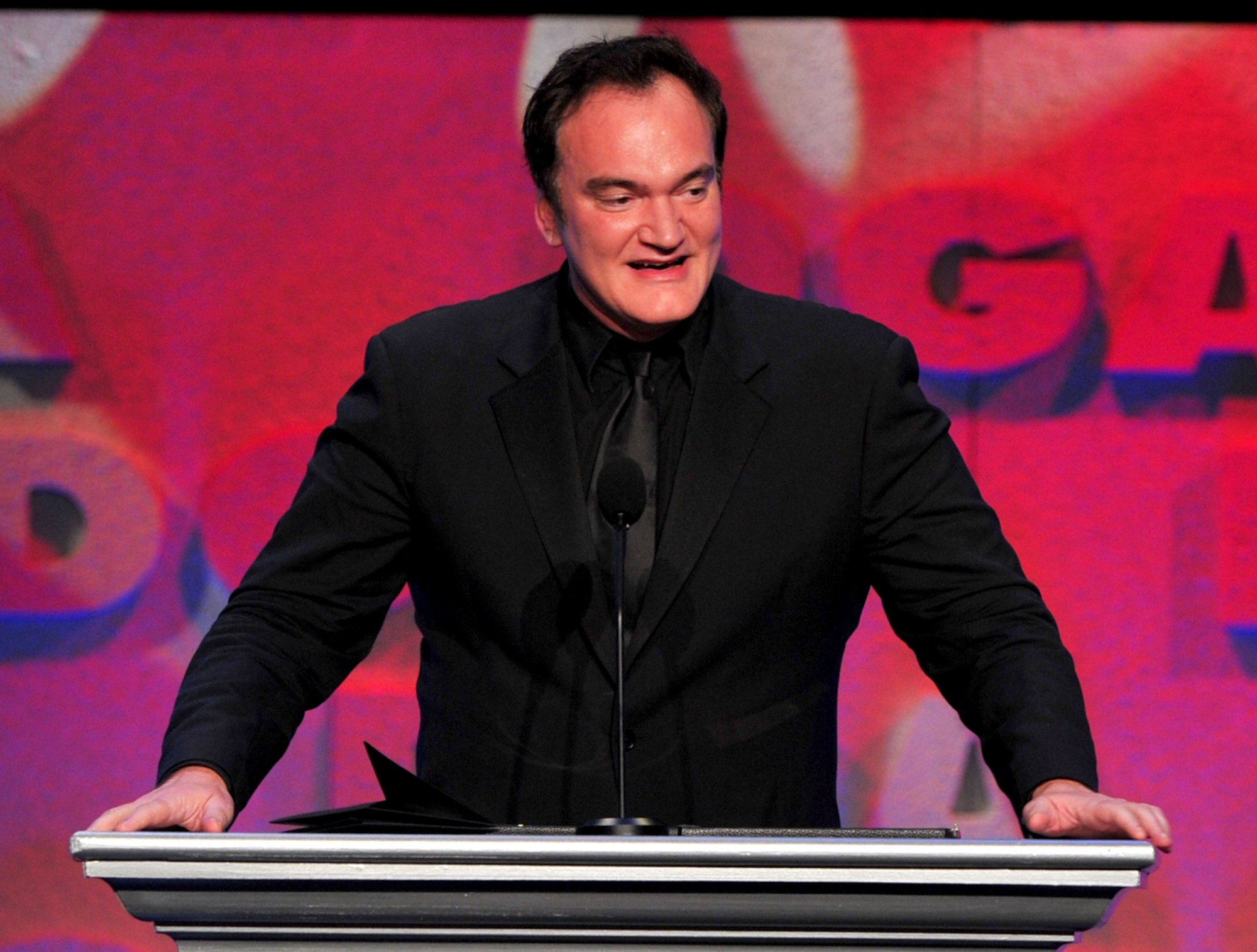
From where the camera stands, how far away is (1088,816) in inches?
47.3

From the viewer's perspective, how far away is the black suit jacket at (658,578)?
5.38 feet

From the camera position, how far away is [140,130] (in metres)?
2.90

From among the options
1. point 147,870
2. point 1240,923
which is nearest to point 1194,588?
point 1240,923

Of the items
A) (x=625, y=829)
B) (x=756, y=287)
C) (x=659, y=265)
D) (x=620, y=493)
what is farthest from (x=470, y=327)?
(x=756, y=287)

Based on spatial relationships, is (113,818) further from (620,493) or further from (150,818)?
(620,493)

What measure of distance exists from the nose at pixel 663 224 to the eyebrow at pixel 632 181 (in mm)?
23

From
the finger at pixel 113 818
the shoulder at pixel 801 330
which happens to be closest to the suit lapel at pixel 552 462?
the shoulder at pixel 801 330

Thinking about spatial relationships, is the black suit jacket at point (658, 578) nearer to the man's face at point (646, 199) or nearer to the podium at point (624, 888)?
the man's face at point (646, 199)

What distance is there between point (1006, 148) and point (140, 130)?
1.71 meters

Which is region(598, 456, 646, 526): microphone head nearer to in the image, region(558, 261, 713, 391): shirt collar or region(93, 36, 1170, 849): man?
region(93, 36, 1170, 849): man

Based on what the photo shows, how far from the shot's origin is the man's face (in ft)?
5.46

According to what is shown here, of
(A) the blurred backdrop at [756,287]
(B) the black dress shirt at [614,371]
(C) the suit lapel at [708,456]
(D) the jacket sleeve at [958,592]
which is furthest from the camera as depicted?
(A) the blurred backdrop at [756,287]

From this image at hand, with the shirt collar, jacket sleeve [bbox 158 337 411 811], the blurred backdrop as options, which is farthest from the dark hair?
the blurred backdrop

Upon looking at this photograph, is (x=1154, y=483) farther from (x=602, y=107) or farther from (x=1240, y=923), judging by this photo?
(x=602, y=107)
